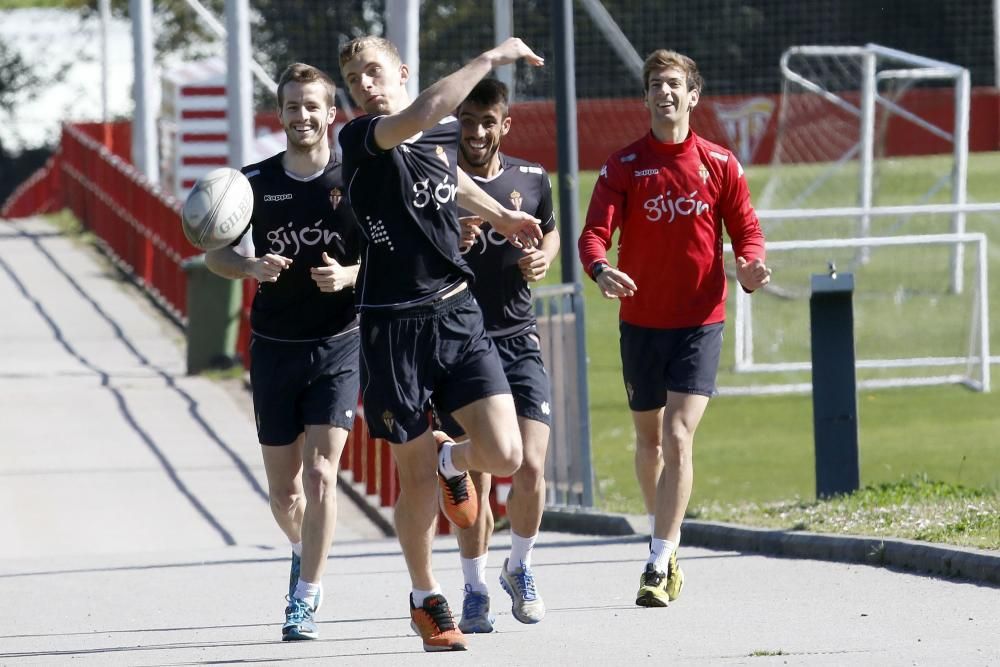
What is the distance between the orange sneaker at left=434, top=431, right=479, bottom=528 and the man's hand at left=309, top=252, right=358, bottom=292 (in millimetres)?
665

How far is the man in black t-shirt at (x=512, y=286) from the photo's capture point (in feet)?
24.7

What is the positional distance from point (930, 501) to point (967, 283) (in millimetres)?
13553

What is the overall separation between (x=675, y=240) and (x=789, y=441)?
881 cm

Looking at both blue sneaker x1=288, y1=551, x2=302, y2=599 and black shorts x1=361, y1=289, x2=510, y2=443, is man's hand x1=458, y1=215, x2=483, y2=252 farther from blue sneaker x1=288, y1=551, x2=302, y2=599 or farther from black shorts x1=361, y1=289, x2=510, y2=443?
blue sneaker x1=288, y1=551, x2=302, y2=599

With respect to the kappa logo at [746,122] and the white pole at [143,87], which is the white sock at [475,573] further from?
the kappa logo at [746,122]

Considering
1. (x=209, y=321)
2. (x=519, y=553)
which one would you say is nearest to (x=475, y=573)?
(x=519, y=553)

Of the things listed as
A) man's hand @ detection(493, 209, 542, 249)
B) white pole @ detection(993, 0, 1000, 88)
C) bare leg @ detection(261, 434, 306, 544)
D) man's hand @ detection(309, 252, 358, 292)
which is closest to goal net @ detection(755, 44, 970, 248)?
white pole @ detection(993, 0, 1000, 88)

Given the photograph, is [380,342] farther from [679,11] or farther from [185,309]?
[679,11]

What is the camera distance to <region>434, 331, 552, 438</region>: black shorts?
761 cm

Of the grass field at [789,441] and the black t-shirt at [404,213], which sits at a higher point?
the black t-shirt at [404,213]

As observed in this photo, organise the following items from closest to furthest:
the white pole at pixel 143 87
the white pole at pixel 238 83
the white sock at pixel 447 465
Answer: the white sock at pixel 447 465 < the white pole at pixel 238 83 < the white pole at pixel 143 87

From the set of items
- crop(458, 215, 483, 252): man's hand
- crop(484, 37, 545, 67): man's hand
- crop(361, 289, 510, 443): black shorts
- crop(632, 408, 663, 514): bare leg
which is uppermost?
crop(484, 37, 545, 67): man's hand

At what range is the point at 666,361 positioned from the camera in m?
7.81

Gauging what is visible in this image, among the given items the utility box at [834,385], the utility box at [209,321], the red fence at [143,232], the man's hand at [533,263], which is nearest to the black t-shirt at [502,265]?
the man's hand at [533,263]
